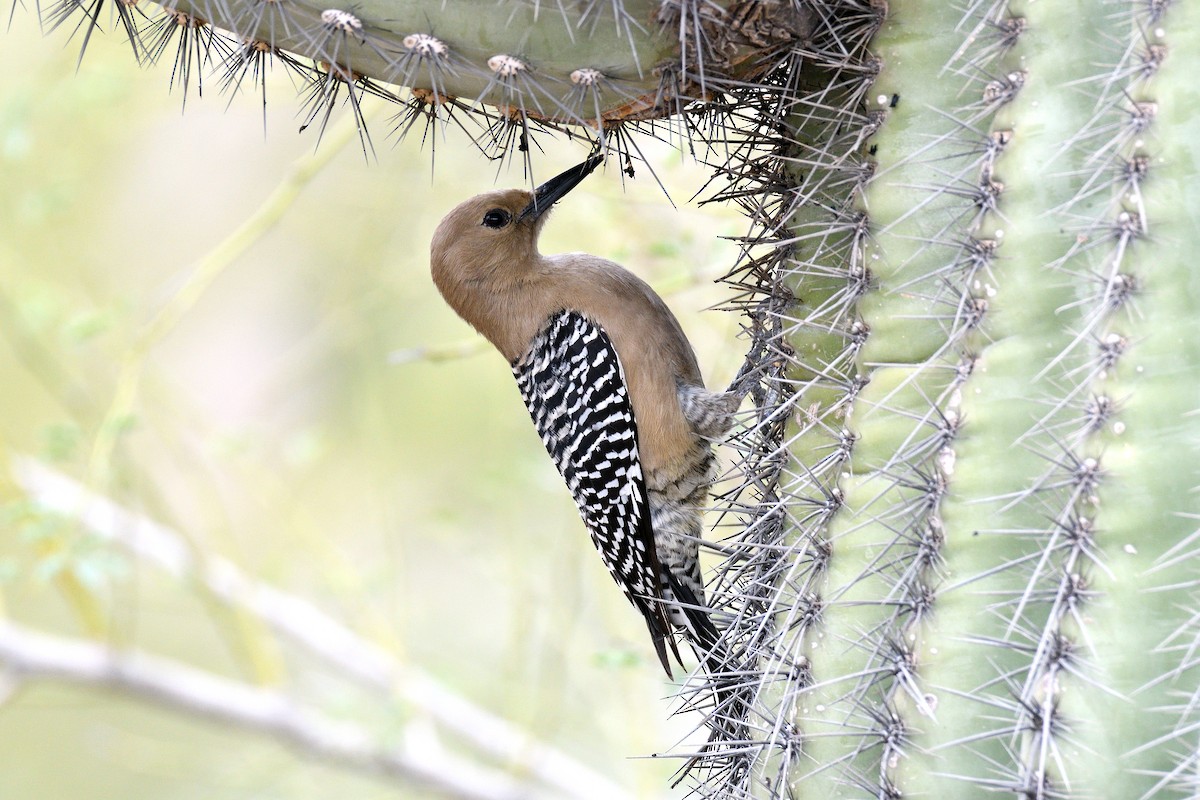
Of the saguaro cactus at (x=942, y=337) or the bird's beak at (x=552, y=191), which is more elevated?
the bird's beak at (x=552, y=191)

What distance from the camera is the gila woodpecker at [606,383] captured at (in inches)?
97.8

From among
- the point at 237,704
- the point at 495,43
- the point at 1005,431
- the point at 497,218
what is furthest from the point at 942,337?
the point at 237,704

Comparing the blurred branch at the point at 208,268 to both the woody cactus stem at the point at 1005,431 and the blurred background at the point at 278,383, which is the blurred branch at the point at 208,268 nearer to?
the blurred background at the point at 278,383

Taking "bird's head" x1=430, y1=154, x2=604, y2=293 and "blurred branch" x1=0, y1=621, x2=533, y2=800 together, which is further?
"blurred branch" x1=0, y1=621, x2=533, y2=800

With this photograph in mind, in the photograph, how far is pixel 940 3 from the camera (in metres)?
1.22

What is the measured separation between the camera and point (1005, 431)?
3.73 feet

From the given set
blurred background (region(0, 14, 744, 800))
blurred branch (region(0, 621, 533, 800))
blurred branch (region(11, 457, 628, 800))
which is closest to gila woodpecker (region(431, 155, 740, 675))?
blurred background (region(0, 14, 744, 800))

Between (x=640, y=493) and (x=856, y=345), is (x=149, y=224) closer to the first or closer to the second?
(x=640, y=493)

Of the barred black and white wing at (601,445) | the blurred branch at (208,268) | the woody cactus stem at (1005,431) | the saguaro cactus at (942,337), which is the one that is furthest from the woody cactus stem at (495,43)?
the barred black and white wing at (601,445)

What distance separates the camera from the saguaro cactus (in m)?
1.05

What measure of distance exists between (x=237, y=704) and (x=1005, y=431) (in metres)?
2.77

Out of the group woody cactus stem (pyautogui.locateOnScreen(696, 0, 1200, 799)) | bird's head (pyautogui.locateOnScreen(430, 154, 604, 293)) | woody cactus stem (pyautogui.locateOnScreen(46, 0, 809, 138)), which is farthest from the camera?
bird's head (pyautogui.locateOnScreen(430, 154, 604, 293))

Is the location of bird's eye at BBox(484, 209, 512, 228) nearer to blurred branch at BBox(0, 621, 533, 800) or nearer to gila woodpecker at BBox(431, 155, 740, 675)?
gila woodpecker at BBox(431, 155, 740, 675)

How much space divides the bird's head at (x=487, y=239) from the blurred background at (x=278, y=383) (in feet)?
0.32
